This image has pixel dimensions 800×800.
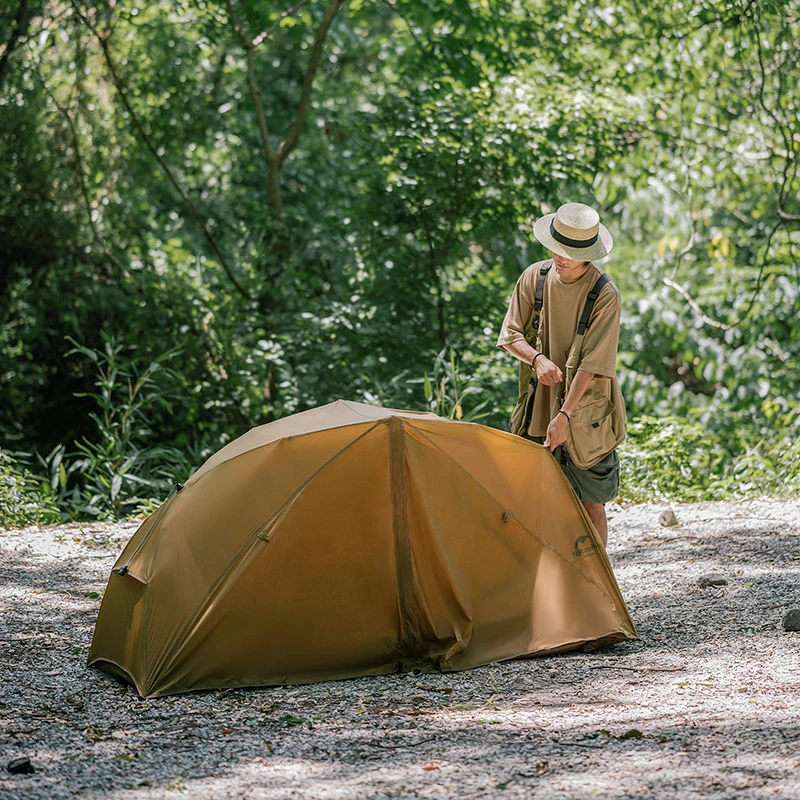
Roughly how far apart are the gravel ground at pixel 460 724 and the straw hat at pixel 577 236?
1.58 m

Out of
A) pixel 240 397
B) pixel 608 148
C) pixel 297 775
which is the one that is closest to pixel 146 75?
pixel 240 397

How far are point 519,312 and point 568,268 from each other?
0.34 meters

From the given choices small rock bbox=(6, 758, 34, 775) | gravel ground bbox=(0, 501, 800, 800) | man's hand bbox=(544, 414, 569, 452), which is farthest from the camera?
man's hand bbox=(544, 414, 569, 452)

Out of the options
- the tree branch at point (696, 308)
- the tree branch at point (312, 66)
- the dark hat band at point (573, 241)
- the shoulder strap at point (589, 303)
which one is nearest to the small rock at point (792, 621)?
the shoulder strap at point (589, 303)

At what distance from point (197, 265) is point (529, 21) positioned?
13.9 ft

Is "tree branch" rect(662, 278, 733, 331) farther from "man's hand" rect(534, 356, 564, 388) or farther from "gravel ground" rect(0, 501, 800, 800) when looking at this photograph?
"man's hand" rect(534, 356, 564, 388)

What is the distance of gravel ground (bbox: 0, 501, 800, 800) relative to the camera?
2684 millimetres

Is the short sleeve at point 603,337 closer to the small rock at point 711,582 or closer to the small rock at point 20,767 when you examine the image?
the small rock at point 711,582

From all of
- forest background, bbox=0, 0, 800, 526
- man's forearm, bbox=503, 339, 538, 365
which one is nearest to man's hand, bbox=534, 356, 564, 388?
man's forearm, bbox=503, 339, 538, 365

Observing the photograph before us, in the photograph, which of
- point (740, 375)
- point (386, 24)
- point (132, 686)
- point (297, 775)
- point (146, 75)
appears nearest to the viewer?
point (297, 775)

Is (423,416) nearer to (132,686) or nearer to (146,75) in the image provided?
(132,686)

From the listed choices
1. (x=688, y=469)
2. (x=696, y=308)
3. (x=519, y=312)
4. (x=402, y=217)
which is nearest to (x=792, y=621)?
(x=519, y=312)

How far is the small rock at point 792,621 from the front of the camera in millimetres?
3996

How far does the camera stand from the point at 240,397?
954 centimetres
